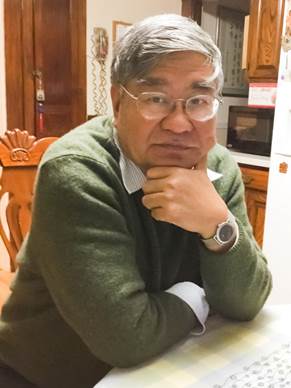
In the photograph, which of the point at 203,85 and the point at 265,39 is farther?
the point at 265,39

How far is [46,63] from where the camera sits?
2.68m

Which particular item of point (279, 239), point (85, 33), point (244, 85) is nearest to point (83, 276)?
point (279, 239)

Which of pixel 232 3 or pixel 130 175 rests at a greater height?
pixel 232 3

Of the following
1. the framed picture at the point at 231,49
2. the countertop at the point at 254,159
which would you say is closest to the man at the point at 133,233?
the countertop at the point at 254,159

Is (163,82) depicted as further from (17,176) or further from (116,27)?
(116,27)

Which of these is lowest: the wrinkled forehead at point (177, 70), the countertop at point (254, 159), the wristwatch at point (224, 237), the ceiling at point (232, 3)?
the countertop at point (254, 159)

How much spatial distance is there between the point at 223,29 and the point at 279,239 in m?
1.71

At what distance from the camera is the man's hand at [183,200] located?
2.73 feet

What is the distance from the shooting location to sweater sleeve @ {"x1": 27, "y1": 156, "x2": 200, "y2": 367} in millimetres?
744

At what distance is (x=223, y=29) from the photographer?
3.24m

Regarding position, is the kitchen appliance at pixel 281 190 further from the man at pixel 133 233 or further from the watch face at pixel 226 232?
the watch face at pixel 226 232

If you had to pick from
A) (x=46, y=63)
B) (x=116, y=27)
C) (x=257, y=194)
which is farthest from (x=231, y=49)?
(x=46, y=63)

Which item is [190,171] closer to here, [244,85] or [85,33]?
[85,33]

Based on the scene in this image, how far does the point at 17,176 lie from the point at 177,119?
845mm
